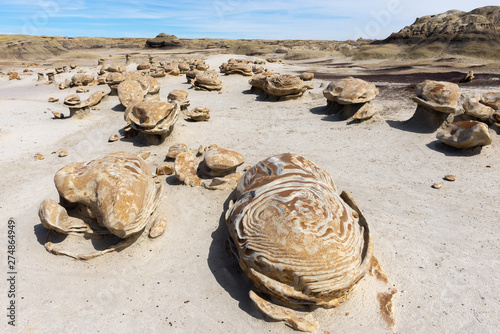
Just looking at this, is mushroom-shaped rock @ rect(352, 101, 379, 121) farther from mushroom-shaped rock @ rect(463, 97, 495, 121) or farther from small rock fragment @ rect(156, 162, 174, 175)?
small rock fragment @ rect(156, 162, 174, 175)

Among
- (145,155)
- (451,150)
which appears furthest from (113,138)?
(451,150)

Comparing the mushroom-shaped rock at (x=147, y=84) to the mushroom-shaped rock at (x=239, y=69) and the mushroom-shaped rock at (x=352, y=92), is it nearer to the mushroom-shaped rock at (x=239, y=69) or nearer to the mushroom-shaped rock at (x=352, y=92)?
the mushroom-shaped rock at (x=239, y=69)

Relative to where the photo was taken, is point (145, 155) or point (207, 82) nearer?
point (145, 155)

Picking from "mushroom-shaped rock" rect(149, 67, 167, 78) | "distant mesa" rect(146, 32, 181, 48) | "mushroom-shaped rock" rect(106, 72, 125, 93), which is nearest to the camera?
"mushroom-shaped rock" rect(106, 72, 125, 93)

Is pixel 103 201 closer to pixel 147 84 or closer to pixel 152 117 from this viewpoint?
pixel 152 117

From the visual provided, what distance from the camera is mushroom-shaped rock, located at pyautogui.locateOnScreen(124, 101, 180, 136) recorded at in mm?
7188

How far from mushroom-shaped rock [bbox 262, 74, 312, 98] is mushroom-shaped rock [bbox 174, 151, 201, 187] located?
7199 millimetres

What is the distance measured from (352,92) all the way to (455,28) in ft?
110

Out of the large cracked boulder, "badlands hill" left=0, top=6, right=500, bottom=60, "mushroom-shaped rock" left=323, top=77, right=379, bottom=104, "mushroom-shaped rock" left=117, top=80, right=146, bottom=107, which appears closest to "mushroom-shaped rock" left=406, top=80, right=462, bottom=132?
the large cracked boulder

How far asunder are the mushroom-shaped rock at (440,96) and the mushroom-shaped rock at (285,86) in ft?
16.1

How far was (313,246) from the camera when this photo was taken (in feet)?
9.61

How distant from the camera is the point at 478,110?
7301 millimetres

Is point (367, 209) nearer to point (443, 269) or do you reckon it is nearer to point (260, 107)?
point (443, 269)

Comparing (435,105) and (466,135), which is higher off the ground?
(435,105)
